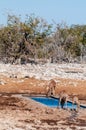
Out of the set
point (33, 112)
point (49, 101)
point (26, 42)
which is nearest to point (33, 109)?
point (33, 112)

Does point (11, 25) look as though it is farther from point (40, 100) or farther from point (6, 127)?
point (6, 127)

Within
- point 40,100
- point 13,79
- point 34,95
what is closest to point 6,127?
point 40,100

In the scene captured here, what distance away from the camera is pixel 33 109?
1850 centimetres

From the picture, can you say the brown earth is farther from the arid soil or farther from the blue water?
the blue water

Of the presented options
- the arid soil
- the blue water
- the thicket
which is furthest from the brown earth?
the thicket

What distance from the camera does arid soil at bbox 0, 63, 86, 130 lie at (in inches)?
582

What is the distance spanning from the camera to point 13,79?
28562 millimetres

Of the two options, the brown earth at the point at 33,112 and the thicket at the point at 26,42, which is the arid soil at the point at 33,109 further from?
the thicket at the point at 26,42

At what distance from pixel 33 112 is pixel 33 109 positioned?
86 cm

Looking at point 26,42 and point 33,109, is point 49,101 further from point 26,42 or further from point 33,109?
point 26,42

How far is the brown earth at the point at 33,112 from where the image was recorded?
48.1ft

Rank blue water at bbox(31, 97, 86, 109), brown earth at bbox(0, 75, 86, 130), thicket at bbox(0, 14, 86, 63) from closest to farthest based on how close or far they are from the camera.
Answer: brown earth at bbox(0, 75, 86, 130) < blue water at bbox(31, 97, 86, 109) < thicket at bbox(0, 14, 86, 63)

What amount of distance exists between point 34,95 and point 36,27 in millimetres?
22976

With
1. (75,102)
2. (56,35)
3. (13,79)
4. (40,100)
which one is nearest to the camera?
(75,102)
